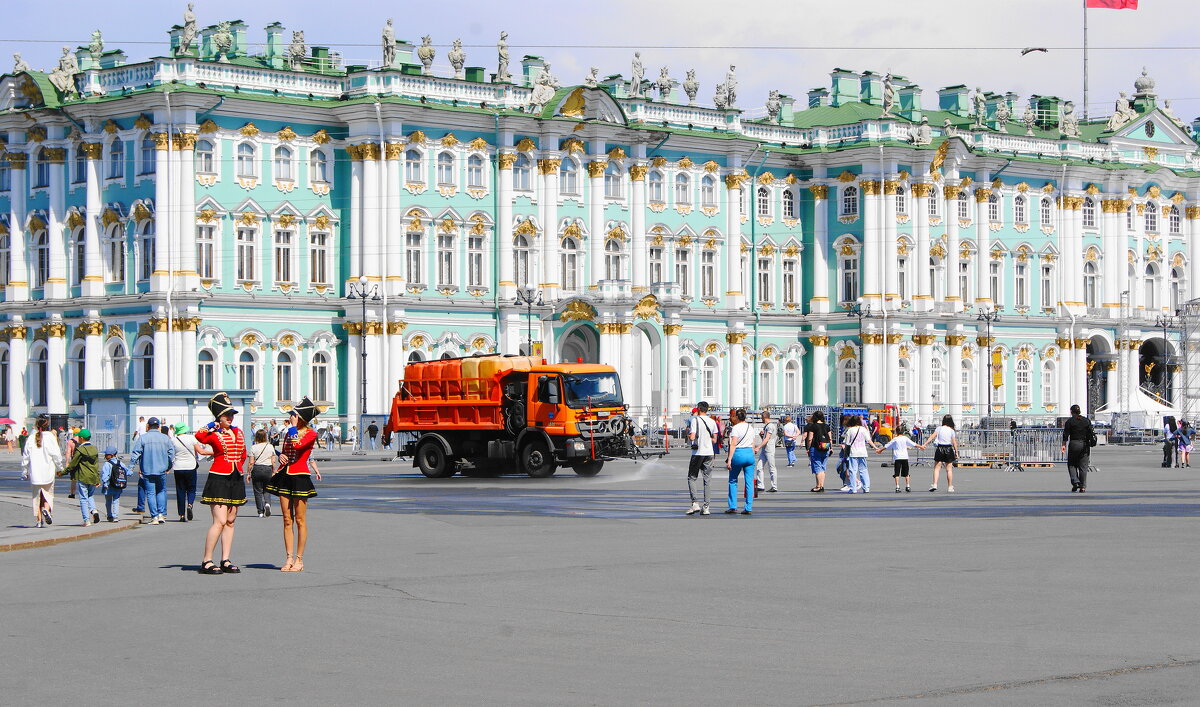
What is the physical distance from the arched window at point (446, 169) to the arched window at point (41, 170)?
1582cm

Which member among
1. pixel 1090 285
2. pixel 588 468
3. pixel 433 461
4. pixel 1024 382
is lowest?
pixel 588 468

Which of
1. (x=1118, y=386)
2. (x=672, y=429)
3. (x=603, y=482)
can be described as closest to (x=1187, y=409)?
(x=1118, y=386)

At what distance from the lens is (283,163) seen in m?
74.9

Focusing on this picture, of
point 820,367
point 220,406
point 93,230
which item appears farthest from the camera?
point 820,367

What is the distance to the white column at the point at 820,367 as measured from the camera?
92250 mm

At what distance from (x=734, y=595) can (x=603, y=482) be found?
92.4 ft

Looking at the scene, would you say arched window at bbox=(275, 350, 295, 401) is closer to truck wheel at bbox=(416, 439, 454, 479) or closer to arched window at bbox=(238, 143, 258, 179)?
arched window at bbox=(238, 143, 258, 179)

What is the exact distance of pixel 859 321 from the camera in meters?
91.4

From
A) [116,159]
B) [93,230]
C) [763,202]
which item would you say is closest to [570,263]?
[763,202]

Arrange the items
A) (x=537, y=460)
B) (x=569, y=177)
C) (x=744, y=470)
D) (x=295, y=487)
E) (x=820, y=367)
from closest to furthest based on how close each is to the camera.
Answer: (x=295, y=487) → (x=744, y=470) → (x=537, y=460) → (x=569, y=177) → (x=820, y=367)

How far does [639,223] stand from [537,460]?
1372 inches

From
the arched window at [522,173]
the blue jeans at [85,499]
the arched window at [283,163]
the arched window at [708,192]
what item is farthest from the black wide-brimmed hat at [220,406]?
the arched window at [708,192]

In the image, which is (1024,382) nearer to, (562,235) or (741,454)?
(562,235)

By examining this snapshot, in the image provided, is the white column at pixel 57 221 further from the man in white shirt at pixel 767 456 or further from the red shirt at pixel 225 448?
the red shirt at pixel 225 448
